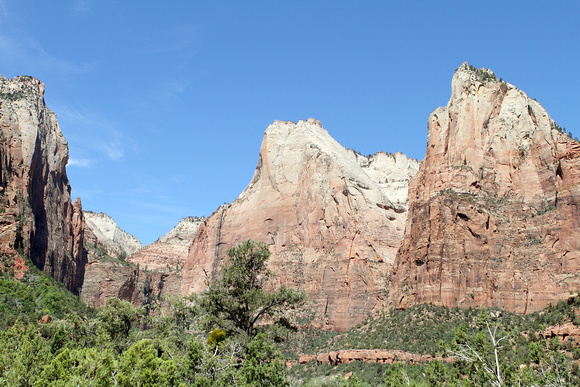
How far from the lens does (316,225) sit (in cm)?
10744

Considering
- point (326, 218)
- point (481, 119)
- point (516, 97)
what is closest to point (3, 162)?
point (326, 218)

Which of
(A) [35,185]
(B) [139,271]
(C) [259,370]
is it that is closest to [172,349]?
(C) [259,370]

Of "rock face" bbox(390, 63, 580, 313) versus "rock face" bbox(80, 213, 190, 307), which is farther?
"rock face" bbox(80, 213, 190, 307)

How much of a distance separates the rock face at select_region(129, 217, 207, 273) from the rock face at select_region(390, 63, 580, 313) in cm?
9874

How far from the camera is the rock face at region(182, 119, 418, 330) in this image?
97312 mm

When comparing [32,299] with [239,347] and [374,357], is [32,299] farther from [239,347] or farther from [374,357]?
[239,347]

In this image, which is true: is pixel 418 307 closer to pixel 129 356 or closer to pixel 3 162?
pixel 129 356

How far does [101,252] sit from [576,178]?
120287 millimetres

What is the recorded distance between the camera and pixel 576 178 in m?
69.2

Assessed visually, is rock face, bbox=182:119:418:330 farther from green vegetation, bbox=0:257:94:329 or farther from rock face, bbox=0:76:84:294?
rock face, bbox=0:76:84:294

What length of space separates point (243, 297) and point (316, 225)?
76.3 meters

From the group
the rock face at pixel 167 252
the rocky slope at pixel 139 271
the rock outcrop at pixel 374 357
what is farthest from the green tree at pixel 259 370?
the rock face at pixel 167 252

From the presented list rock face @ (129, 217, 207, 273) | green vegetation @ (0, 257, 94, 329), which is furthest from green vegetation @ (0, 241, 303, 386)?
rock face @ (129, 217, 207, 273)

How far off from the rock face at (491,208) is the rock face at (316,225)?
11310 millimetres
